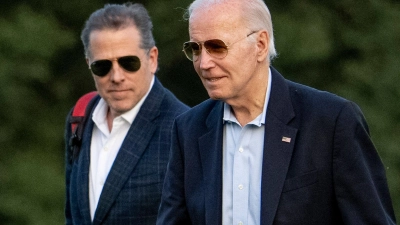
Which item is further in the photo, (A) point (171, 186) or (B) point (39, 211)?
(B) point (39, 211)

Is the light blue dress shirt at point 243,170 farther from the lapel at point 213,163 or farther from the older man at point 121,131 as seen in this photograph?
→ the older man at point 121,131

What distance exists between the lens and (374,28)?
7789 mm

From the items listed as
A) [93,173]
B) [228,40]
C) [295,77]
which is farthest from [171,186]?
[295,77]

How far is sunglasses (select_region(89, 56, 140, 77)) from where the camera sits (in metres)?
4.56

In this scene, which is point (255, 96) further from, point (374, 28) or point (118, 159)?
point (374, 28)

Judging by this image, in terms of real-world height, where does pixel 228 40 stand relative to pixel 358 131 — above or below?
above

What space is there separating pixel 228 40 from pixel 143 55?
1.20 m

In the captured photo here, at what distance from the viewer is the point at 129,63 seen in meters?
4.56

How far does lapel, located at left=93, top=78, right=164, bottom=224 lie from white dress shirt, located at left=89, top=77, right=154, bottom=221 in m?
0.05

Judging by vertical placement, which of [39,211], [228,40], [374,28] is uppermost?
[374,28]

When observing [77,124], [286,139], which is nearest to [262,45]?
[286,139]

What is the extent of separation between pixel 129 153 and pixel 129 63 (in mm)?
417

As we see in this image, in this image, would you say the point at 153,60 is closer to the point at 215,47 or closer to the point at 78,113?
the point at 78,113

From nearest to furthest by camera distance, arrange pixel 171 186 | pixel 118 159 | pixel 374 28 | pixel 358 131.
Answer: pixel 358 131 → pixel 171 186 → pixel 118 159 → pixel 374 28
